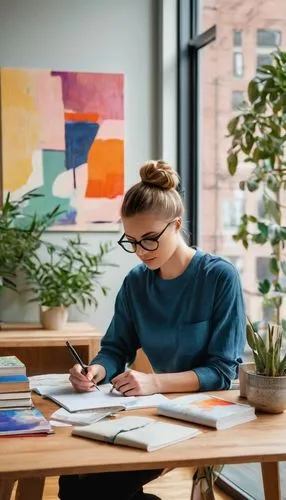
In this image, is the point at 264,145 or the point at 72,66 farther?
the point at 72,66

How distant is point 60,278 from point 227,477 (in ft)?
4.01

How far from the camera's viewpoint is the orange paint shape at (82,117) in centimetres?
409

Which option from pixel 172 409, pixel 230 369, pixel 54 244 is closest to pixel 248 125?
pixel 230 369

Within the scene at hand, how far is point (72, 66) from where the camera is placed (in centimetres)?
412

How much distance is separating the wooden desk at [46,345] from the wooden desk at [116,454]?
6.46ft

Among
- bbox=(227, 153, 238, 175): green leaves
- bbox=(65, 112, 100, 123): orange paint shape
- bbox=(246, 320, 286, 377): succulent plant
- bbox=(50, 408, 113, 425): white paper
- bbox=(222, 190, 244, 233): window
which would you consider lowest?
bbox=(50, 408, 113, 425): white paper

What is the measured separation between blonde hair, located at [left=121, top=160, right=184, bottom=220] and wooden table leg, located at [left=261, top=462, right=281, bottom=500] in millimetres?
726

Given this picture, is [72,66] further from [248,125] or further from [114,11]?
[248,125]

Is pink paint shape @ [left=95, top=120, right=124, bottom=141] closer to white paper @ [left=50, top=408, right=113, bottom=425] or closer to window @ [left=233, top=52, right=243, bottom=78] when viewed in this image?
window @ [left=233, top=52, right=243, bottom=78]

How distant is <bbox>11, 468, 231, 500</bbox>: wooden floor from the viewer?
3.40 m

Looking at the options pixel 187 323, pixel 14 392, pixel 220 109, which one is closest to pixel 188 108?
pixel 220 109

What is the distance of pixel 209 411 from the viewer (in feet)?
5.85

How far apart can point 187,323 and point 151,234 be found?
0.91 ft

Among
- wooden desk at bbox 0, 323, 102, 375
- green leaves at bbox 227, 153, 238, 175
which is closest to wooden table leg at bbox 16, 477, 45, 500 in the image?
green leaves at bbox 227, 153, 238, 175
